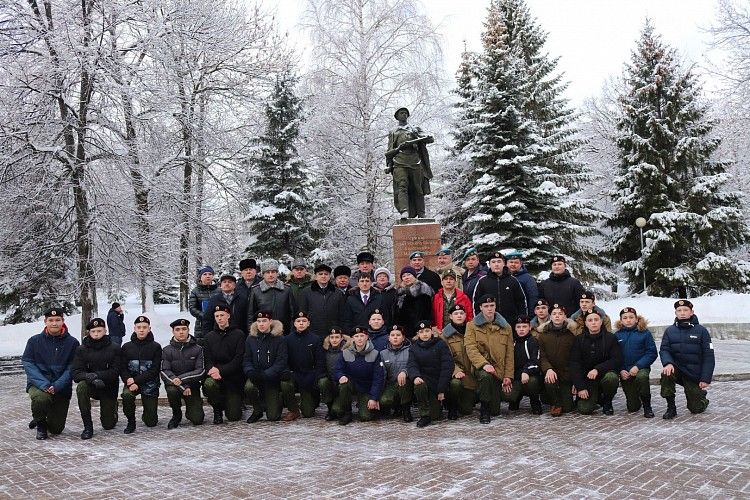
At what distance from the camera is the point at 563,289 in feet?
26.3

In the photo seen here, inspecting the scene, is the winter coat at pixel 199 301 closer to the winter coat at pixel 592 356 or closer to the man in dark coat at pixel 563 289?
the man in dark coat at pixel 563 289

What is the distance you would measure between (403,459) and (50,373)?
422 cm

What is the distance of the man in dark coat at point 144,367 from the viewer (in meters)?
7.36

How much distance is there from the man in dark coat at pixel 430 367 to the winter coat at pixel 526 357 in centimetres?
77

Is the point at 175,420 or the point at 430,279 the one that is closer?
the point at 175,420

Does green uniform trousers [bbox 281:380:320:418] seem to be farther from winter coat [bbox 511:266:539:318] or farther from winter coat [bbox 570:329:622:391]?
winter coat [bbox 570:329:622:391]

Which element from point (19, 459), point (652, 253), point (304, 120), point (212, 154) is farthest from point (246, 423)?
point (652, 253)

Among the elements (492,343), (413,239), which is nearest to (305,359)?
(492,343)

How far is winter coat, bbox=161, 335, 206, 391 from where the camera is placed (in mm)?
7477

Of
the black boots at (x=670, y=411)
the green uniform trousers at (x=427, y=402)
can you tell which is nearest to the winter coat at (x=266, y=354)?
the green uniform trousers at (x=427, y=402)

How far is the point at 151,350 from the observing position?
24.8 feet

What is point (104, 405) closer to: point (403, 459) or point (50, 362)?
point (50, 362)

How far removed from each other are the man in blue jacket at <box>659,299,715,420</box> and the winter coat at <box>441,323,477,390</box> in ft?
6.78

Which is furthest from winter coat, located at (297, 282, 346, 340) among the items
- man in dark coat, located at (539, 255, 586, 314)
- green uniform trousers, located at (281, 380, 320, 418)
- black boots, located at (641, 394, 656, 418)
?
black boots, located at (641, 394, 656, 418)
